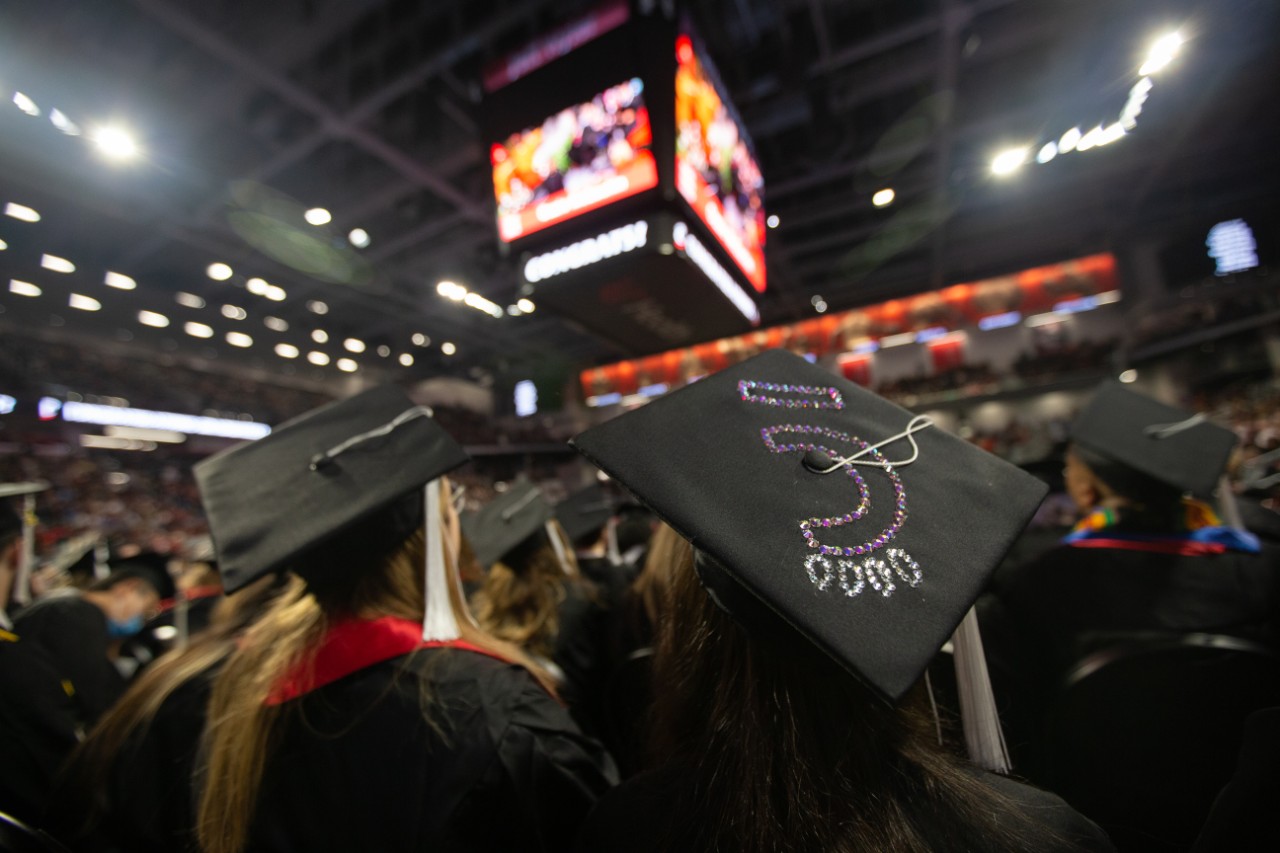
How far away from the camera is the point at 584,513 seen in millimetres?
4516

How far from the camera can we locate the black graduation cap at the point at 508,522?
272cm

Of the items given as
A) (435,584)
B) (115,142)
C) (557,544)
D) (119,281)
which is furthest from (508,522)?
(119,281)

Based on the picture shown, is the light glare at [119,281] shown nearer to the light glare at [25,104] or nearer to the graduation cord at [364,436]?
the light glare at [25,104]

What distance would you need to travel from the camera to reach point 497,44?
205 inches

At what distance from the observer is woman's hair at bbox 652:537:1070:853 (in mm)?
665

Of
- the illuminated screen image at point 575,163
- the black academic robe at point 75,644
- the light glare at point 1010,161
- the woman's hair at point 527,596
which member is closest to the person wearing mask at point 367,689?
the woman's hair at point 527,596

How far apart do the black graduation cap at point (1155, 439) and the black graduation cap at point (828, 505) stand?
6.40 ft

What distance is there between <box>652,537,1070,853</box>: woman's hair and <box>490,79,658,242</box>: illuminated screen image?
11.9ft

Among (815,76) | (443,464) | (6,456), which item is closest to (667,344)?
(815,76)

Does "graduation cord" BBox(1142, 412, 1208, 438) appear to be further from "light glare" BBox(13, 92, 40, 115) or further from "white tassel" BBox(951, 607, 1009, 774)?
"light glare" BBox(13, 92, 40, 115)

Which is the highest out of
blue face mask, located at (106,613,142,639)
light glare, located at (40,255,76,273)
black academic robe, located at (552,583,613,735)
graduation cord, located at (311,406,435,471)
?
light glare, located at (40,255,76,273)

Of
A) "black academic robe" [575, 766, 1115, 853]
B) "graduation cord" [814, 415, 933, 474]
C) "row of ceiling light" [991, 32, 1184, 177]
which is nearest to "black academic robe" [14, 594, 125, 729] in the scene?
"black academic robe" [575, 766, 1115, 853]

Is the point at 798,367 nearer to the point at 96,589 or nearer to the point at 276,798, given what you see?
the point at 276,798

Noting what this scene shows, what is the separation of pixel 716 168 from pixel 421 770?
4.65m
